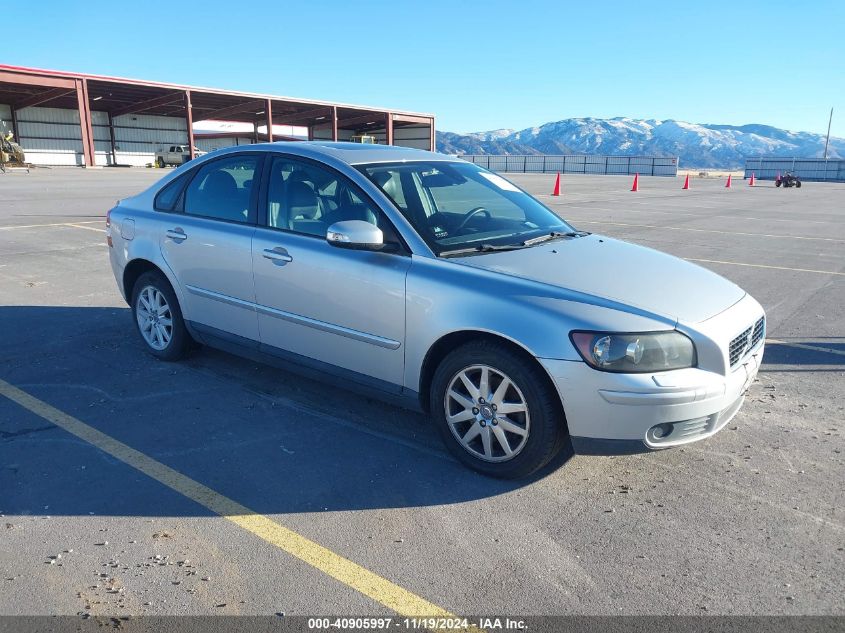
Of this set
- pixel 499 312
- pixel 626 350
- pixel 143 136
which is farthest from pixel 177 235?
pixel 143 136

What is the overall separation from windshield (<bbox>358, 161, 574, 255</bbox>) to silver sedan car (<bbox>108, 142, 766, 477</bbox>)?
0.02 metres

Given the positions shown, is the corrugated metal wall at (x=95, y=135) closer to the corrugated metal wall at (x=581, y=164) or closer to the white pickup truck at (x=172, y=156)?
the white pickup truck at (x=172, y=156)

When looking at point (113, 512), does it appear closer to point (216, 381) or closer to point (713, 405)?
point (216, 381)

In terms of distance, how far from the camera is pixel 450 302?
3.38 m

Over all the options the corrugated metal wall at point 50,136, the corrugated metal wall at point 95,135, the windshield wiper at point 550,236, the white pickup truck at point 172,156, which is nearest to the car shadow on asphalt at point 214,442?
the windshield wiper at point 550,236

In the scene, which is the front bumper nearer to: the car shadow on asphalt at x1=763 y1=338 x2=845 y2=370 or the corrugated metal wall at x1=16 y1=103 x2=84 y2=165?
the car shadow on asphalt at x1=763 y1=338 x2=845 y2=370

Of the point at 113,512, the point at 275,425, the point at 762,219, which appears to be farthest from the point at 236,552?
the point at 762,219

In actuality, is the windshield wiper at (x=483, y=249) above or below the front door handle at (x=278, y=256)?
above

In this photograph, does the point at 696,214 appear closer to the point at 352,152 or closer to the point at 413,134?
the point at 352,152

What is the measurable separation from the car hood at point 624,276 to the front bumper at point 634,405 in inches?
13.0

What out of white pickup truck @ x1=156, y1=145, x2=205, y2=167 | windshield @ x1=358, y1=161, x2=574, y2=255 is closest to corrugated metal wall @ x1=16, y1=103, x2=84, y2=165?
white pickup truck @ x1=156, y1=145, x2=205, y2=167

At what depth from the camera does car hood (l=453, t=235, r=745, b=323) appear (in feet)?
10.8

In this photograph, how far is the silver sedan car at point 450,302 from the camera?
3.09 meters

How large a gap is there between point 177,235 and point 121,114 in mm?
55544
